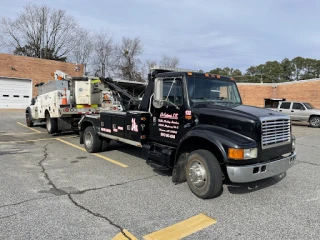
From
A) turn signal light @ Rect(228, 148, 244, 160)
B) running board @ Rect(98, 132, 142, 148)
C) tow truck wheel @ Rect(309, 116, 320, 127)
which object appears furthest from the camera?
tow truck wheel @ Rect(309, 116, 320, 127)

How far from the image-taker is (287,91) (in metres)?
31.4

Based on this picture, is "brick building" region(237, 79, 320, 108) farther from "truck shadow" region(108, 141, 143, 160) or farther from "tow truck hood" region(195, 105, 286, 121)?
"tow truck hood" region(195, 105, 286, 121)

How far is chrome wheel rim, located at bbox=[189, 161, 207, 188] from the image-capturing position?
4.61 m

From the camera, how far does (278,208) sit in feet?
14.3

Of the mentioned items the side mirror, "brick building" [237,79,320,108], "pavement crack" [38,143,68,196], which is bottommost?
"pavement crack" [38,143,68,196]

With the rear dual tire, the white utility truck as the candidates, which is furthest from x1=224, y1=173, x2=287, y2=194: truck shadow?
the white utility truck

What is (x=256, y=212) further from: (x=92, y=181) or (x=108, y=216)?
(x=92, y=181)

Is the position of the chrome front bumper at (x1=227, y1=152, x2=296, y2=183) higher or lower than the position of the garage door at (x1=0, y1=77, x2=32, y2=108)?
lower

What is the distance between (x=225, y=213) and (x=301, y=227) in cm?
102

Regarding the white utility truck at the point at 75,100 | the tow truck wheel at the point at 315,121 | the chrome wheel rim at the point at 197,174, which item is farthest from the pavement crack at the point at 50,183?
the tow truck wheel at the point at 315,121

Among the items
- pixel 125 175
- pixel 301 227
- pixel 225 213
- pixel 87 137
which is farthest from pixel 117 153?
pixel 301 227

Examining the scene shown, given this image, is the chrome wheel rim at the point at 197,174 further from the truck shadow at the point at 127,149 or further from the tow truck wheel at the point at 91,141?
the tow truck wheel at the point at 91,141

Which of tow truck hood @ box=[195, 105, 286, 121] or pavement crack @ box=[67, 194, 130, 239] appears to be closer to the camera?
pavement crack @ box=[67, 194, 130, 239]

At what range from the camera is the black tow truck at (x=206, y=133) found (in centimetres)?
436
